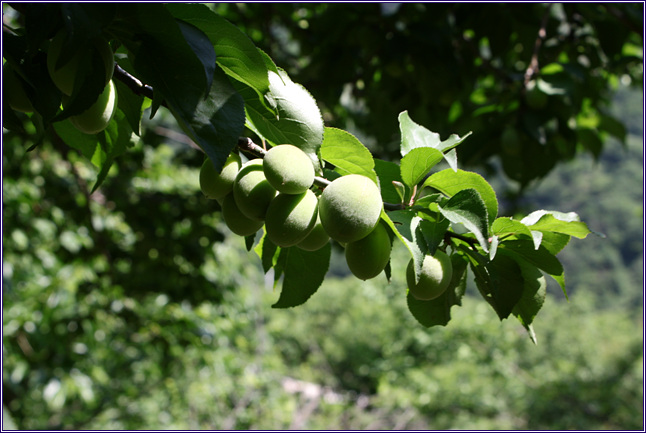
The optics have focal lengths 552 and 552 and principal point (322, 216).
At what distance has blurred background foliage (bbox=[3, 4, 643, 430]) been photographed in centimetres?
179

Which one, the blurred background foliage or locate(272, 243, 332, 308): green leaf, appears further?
the blurred background foliage

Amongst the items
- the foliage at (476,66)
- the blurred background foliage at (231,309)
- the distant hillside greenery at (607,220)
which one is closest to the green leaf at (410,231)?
the blurred background foliage at (231,309)

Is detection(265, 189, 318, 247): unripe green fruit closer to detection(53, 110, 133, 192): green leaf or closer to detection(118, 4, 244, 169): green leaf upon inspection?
detection(118, 4, 244, 169): green leaf

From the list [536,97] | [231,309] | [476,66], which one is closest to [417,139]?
[536,97]

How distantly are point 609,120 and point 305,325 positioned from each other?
10554 millimetres

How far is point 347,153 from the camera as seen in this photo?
0.46 m

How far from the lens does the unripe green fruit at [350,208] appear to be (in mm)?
395

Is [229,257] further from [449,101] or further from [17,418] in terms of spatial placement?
[449,101]

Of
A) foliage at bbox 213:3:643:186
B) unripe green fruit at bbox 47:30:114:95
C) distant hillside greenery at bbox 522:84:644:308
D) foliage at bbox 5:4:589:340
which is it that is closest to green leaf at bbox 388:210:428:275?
foliage at bbox 5:4:589:340

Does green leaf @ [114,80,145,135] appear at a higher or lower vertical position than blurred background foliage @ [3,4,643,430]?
higher

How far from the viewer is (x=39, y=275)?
2.69 meters

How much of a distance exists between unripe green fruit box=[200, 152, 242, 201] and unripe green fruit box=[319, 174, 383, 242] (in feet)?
0.26

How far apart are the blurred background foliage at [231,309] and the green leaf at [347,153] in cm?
38

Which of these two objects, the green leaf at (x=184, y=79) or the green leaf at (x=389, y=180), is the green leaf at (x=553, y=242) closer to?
the green leaf at (x=389, y=180)
